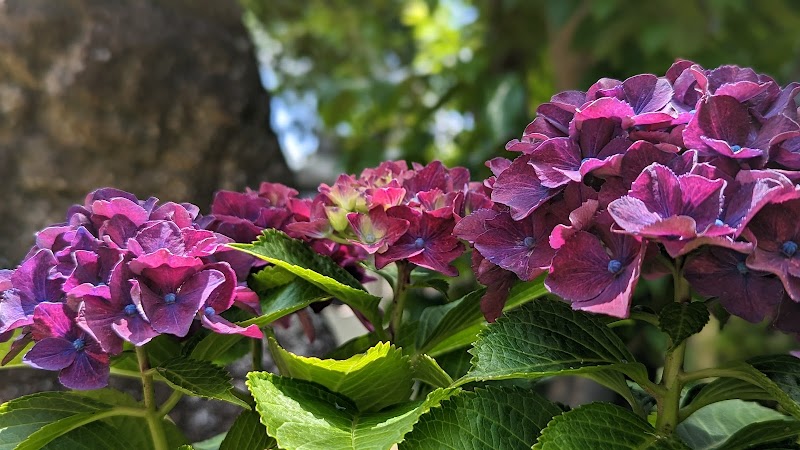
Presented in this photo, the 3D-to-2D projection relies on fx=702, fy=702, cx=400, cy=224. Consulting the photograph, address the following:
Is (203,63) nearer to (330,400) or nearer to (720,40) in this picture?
(330,400)

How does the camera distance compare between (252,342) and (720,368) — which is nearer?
(720,368)

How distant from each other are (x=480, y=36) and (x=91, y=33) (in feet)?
5.07

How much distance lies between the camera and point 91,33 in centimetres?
141

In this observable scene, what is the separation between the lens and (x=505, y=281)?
62cm

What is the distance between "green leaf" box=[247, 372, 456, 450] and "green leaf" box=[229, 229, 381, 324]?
3.5 inches

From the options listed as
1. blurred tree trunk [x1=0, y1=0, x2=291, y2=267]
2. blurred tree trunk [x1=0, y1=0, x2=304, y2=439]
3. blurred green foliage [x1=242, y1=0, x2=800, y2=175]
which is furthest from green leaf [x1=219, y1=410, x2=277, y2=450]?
blurred green foliage [x1=242, y1=0, x2=800, y2=175]

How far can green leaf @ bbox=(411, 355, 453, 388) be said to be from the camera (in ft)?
2.04

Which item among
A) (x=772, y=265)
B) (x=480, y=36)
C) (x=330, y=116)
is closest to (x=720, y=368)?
(x=772, y=265)

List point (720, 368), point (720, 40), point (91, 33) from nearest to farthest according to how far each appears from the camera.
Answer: point (720, 368) → point (91, 33) → point (720, 40)

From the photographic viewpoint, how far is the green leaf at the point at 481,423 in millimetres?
557

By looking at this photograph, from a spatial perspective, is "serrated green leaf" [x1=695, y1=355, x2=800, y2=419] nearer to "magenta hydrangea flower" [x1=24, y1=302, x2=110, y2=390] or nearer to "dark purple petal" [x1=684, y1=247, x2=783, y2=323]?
"dark purple petal" [x1=684, y1=247, x2=783, y2=323]

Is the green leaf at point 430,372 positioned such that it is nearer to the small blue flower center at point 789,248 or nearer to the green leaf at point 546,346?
the green leaf at point 546,346

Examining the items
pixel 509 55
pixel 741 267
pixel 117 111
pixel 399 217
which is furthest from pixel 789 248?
pixel 509 55

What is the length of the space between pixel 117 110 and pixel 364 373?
3.39 ft
